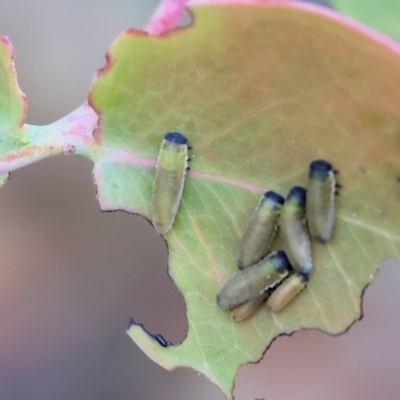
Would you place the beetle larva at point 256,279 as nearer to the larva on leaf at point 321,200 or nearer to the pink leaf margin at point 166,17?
the larva on leaf at point 321,200

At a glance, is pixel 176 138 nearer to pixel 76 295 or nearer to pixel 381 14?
pixel 381 14

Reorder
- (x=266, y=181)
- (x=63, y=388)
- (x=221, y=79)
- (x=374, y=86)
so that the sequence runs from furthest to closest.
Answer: (x=63, y=388), (x=266, y=181), (x=221, y=79), (x=374, y=86)

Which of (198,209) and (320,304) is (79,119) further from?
(320,304)

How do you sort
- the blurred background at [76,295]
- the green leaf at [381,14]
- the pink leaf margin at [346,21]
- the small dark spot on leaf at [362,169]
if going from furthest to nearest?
the blurred background at [76,295], the green leaf at [381,14], the small dark spot on leaf at [362,169], the pink leaf margin at [346,21]

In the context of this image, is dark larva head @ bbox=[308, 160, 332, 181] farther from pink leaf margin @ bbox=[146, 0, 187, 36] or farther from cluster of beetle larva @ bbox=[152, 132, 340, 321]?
pink leaf margin @ bbox=[146, 0, 187, 36]

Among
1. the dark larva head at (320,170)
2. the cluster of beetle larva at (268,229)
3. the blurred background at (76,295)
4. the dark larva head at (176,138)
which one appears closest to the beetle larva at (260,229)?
the cluster of beetle larva at (268,229)

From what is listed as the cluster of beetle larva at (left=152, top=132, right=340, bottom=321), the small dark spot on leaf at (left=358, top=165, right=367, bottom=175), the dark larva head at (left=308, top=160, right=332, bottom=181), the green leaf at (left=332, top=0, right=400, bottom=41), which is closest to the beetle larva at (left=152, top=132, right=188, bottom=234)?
the cluster of beetle larva at (left=152, top=132, right=340, bottom=321)

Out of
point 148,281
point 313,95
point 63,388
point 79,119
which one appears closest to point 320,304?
point 313,95
